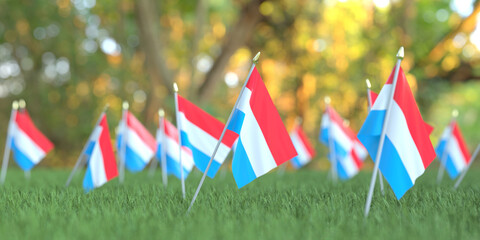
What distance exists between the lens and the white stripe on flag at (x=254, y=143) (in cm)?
641

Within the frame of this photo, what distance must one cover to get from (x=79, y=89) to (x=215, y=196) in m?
20.1

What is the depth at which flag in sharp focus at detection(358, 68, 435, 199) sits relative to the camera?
616cm

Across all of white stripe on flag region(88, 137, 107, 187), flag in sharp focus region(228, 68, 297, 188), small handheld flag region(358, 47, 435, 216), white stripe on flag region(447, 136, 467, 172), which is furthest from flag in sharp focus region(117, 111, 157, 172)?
white stripe on flag region(447, 136, 467, 172)

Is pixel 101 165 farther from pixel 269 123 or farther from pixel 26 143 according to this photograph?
pixel 26 143

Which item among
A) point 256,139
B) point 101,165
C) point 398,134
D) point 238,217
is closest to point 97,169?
point 101,165

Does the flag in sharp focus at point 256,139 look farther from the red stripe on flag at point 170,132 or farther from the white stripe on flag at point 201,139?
the red stripe on flag at point 170,132

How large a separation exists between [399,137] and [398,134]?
31 mm

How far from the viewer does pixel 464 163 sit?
13875 mm

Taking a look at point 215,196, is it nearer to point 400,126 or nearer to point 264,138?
Result: point 264,138

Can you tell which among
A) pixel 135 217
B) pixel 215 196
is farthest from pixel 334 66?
pixel 135 217

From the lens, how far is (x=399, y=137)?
20.1 feet

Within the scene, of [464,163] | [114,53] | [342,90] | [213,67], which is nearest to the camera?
[464,163]

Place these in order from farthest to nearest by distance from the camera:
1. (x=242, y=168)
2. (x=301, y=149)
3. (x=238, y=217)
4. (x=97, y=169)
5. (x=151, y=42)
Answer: (x=151, y=42), (x=301, y=149), (x=97, y=169), (x=242, y=168), (x=238, y=217)

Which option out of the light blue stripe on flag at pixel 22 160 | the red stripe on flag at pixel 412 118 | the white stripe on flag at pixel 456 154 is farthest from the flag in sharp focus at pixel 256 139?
the white stripe on flag at pixel 456 154
